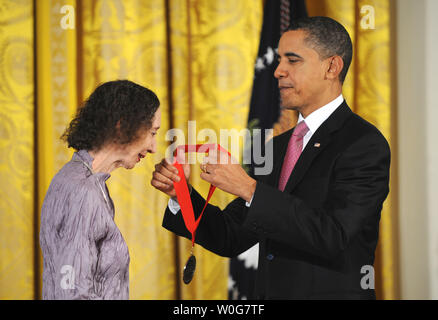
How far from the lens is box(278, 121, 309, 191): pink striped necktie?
1.43 meters

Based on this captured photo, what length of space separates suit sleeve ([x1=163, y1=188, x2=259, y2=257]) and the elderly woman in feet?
0.83

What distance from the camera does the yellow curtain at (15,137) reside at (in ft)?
6.51

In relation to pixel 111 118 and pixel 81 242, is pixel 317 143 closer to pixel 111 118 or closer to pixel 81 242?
pixel 111 118

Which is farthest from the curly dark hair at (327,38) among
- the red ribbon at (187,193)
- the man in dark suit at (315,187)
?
the red ribbon at (187,193)

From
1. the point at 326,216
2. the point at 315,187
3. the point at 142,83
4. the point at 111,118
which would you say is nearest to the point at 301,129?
the point at 315,187

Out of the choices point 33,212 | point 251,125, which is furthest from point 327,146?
point 33,212

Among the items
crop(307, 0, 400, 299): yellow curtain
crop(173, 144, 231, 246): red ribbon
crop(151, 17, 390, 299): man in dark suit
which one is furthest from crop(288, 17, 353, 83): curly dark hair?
crop(307, 0, 400, 299): yellow curtain

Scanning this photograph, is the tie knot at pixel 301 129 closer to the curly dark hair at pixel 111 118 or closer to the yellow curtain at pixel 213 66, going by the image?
the curly dark hair at pixel 111 118

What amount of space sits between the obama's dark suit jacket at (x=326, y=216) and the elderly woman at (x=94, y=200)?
38cm

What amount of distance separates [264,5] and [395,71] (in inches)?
26.8

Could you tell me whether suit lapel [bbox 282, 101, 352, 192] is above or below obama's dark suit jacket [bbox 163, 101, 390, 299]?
above

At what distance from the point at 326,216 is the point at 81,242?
2.12 ft

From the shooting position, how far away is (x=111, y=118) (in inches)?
53.4
